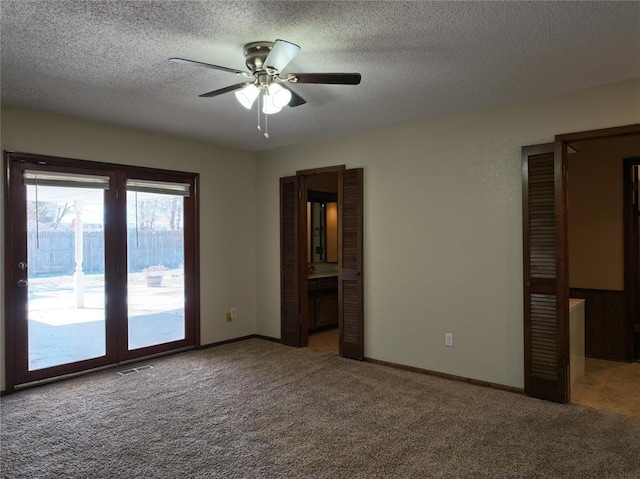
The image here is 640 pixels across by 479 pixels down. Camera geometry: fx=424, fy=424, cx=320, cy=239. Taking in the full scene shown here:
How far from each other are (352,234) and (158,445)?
278 cm

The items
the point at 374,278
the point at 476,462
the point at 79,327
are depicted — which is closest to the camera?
the point at 476,462

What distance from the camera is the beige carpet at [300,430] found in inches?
96.9

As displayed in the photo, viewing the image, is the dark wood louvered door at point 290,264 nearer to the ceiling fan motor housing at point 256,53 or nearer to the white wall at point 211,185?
the white wall at point 211,185

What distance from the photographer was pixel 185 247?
16.5 feet

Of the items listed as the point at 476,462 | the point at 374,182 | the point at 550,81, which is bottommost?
the point at 476,462

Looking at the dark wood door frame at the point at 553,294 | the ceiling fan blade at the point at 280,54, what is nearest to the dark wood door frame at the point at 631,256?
the dark wood door frame at the point at 553,294

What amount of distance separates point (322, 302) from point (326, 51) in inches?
158

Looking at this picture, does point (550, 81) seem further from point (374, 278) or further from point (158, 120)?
point (158, 120)

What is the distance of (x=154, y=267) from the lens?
187 inches

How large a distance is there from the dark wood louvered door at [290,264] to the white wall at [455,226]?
71 centimetres

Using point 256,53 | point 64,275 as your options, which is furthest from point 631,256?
point 64,275

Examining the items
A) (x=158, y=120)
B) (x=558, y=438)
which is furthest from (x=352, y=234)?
(x=558, y=438)

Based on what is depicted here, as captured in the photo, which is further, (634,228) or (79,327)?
(634,228)

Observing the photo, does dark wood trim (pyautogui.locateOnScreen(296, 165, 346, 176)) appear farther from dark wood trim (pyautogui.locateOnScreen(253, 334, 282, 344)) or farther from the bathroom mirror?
dark wood trim (pyautogui.locateOnScreen(253, 334, 282, 344))
